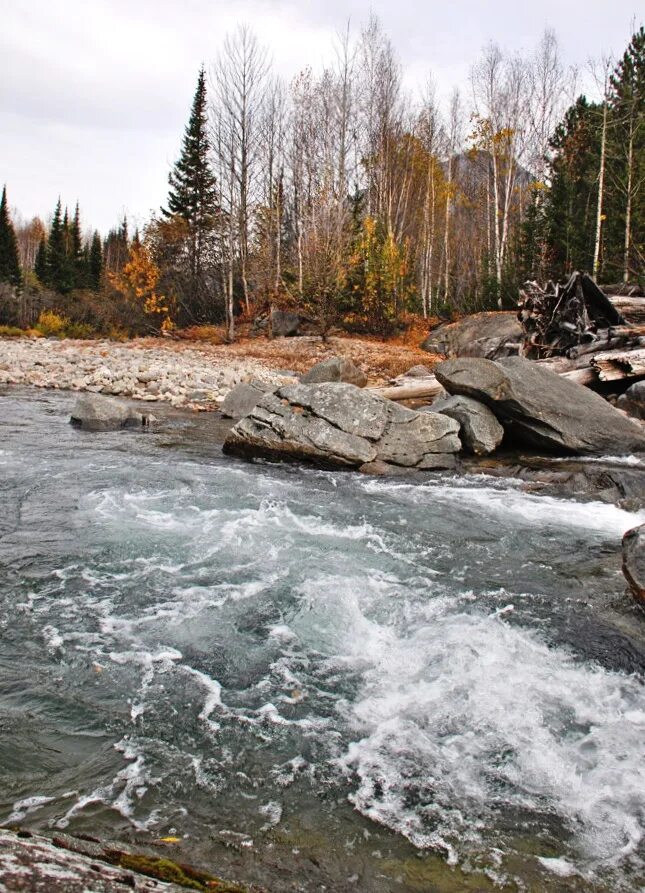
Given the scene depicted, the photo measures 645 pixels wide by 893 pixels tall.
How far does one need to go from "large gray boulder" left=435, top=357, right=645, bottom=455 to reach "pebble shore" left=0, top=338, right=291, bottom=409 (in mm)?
6664

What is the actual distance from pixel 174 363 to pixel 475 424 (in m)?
12.2

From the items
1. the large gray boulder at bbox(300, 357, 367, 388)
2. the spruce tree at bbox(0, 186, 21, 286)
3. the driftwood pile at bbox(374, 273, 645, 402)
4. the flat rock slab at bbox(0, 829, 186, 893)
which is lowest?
the flat rock slab at bbox(0, 829, 186, 893)

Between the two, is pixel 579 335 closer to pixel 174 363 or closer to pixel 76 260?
pixel 174 363

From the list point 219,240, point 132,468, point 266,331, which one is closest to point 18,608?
point 132,468

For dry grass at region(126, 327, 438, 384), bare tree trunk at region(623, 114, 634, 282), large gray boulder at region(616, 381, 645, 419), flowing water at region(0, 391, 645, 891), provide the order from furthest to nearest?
bare tree trunk at region(623, 114, 634, 282) < dry grass at region(126, 327, 438, 384) < large gray boulder at region(616, 381, 645, 419) < flowing water at region(0, 391, 645, 891)

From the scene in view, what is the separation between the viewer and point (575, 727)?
2.72 metres

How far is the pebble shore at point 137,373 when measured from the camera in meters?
14.1

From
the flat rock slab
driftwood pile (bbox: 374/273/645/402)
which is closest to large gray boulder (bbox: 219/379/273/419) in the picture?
driftwood pile (bbox: 374/273/645/402)

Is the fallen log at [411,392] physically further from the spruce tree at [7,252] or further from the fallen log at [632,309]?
the spruce tree at [7,252]

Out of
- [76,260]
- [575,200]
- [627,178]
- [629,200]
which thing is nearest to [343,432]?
[629,200]

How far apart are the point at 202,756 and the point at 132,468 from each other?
5.49 metres

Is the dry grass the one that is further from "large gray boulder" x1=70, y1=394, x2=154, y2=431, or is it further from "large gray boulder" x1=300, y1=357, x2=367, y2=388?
"large gray boulder" x1=70, y1=394, x2=154, y2=431

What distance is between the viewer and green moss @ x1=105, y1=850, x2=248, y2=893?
1415mm

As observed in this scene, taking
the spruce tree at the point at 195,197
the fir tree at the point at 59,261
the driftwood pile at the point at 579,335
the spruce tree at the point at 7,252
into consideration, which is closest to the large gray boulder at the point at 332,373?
the driftwood pile at the point at 579,335
